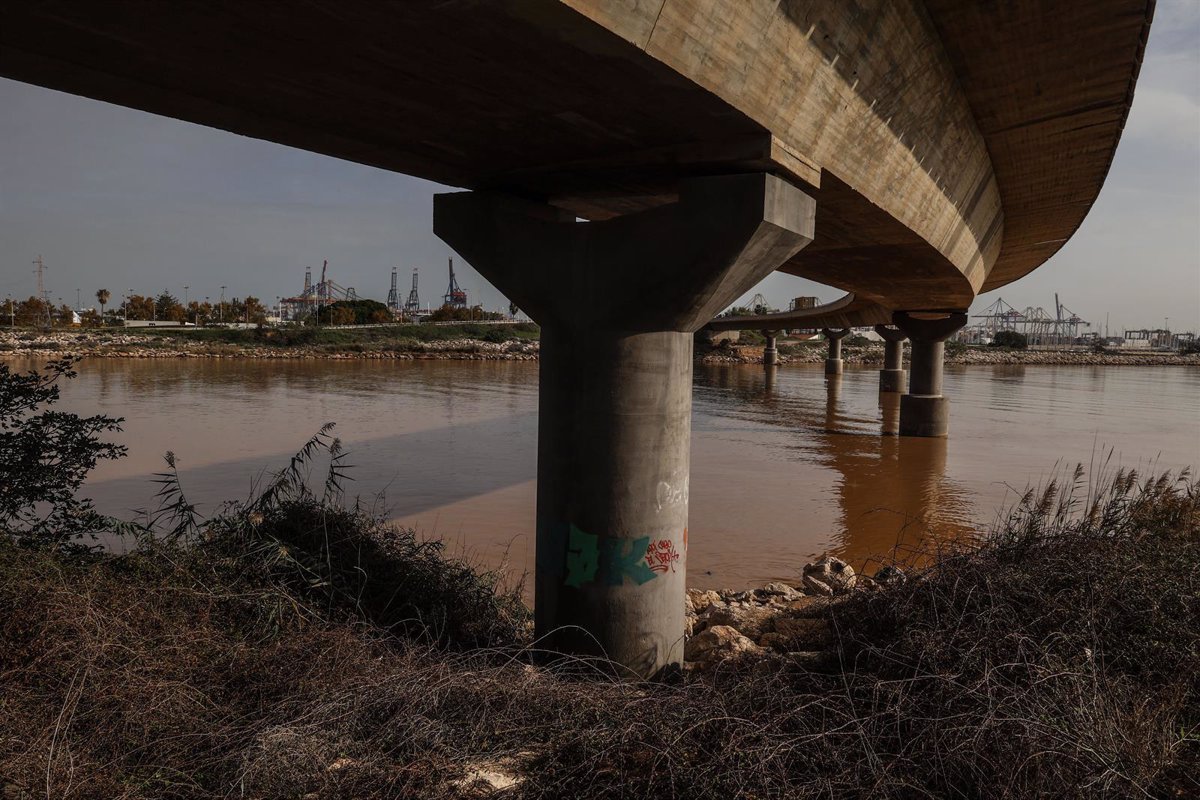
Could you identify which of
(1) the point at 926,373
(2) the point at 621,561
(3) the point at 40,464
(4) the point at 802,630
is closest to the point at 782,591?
(4) the point at 802,630

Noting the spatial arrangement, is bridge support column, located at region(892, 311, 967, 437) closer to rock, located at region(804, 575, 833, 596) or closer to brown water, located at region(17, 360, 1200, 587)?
brown water, located at region(17, 360, 1200, 587)

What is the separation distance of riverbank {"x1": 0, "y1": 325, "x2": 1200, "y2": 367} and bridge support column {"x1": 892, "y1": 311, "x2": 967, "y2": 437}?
54285 millimetres

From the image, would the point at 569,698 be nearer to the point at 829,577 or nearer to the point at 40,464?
the point at 40,464

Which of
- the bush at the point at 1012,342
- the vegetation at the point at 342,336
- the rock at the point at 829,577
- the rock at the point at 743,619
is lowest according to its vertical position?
the rock at the point at 829,577

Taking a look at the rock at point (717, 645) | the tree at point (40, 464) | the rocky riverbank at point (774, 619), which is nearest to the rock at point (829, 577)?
the rocky riverbank at point (774, 619)

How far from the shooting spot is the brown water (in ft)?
42.9

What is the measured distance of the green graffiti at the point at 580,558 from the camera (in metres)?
6.26

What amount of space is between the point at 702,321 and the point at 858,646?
2934 millimetres

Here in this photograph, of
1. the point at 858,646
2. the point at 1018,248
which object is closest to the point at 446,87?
the point at 858,646

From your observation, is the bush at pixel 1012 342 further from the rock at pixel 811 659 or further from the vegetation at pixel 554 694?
the rock at pixel 811 659

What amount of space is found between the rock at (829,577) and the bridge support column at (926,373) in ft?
55.7

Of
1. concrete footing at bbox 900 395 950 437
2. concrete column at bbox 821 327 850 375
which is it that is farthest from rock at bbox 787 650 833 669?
concrete column at bbox 821 327 850 375

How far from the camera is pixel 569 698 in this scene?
15.6ft

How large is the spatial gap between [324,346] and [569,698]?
76751 mm
